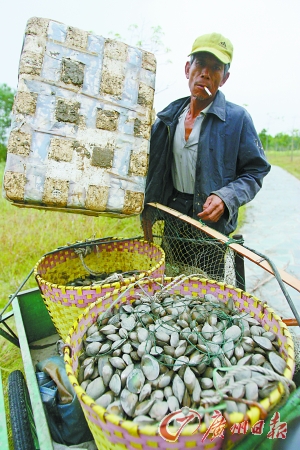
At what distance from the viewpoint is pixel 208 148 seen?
1864 millimetres

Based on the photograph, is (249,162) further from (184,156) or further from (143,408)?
(143,408)

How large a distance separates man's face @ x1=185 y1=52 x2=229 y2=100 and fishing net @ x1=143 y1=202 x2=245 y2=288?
787mm

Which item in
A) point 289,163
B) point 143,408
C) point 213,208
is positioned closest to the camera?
point 143,408

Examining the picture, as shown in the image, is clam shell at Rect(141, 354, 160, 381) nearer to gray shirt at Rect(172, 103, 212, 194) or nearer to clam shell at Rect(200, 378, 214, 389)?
clam shell at Rect(200, 378, 214, 389)

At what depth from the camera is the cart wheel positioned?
1329mm

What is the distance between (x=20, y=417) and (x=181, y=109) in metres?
2.06

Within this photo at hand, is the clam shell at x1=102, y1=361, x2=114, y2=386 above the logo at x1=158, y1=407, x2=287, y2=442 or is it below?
below

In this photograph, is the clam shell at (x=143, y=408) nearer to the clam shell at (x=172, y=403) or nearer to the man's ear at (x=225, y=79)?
the clam shell at (x=172, y=403)

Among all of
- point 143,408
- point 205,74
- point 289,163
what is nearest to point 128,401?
point 143,408

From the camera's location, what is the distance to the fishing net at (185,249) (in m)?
1.77

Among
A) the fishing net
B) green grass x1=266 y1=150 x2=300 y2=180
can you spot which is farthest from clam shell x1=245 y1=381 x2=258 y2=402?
A: green grass x1=266 y1=150 x2=300 y2=180

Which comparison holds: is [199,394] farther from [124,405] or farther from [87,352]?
[87,352]

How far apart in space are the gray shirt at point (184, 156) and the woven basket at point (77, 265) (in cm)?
53

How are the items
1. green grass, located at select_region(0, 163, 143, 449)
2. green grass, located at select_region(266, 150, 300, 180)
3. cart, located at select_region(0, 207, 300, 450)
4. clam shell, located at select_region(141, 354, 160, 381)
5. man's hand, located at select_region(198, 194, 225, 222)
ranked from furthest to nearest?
green grass, located at select_region(266, 150, 300, 180)
green grass, located at select_region(0, 163, 143, 449)
man's hand, located at select_region(198, 194, 225, 222)
cart, located at select_region(0, 207, 300, 450)
clam shell, located at select_region(141, 354, 160, 381)
